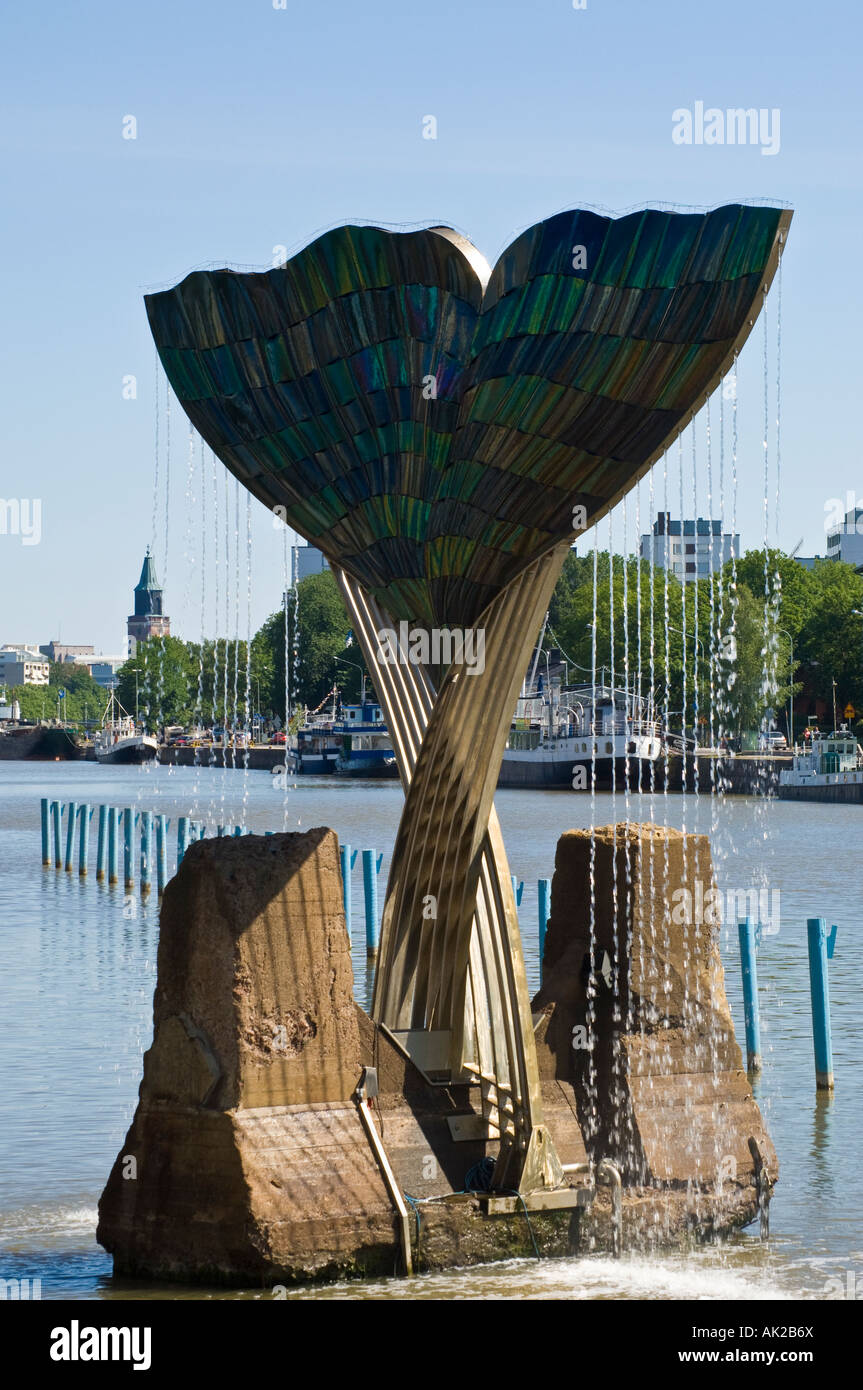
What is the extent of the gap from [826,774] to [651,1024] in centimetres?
6934

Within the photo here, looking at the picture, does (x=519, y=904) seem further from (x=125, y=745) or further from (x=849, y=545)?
(x=849, y=545)

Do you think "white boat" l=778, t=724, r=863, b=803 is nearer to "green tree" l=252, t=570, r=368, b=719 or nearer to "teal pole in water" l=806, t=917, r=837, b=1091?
"green tree" l=252, t=570, r=368, b=719

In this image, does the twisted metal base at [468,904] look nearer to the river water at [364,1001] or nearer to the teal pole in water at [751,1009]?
the river water at [364,1001]

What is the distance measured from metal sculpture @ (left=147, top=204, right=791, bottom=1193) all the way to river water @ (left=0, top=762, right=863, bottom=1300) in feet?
4.09

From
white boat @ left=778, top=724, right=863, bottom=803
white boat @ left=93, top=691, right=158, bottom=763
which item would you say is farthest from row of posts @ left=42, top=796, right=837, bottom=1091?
white boat @ left=93, top=691, right=158, bottom=763

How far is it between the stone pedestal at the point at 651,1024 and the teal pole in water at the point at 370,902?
16.0 meters

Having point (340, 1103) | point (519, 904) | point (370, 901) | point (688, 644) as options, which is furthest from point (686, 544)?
point (340, 1103)

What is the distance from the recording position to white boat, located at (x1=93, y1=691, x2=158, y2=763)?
15162 centimetres

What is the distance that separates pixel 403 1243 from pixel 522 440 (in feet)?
16.4

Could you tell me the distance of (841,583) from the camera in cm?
11394

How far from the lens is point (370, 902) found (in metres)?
31.4

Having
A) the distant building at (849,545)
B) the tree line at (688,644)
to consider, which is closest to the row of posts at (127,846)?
the tree line at (688,644)

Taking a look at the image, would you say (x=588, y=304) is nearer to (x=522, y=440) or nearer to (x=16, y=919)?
(x=522, y=440)
